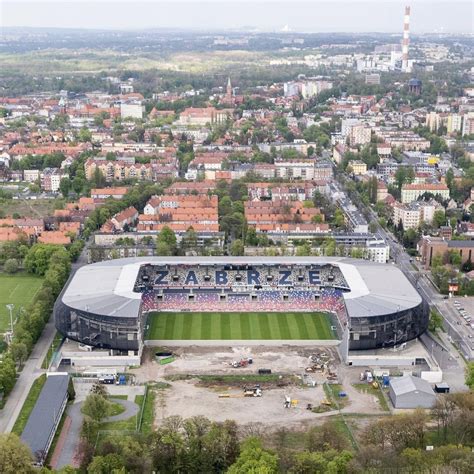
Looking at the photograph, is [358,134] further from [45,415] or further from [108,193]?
[45,415]

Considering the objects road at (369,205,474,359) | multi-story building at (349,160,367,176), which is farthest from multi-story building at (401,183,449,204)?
multi-story building at (349,160,367,176)

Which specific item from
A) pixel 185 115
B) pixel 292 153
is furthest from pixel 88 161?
pixel 185 115

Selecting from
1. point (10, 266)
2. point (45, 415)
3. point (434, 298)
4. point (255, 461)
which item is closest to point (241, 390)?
point (45, 415)

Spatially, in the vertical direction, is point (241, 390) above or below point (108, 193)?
above

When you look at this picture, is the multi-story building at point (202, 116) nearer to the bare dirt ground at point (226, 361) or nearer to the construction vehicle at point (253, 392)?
the bare dirt ground at point (226, 361)

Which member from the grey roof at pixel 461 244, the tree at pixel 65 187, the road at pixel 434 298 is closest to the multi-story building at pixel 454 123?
the road at pixel 434 298

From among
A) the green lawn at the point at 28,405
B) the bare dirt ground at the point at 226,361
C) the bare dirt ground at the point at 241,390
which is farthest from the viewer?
the bare dirt ground at the point at 226,361
